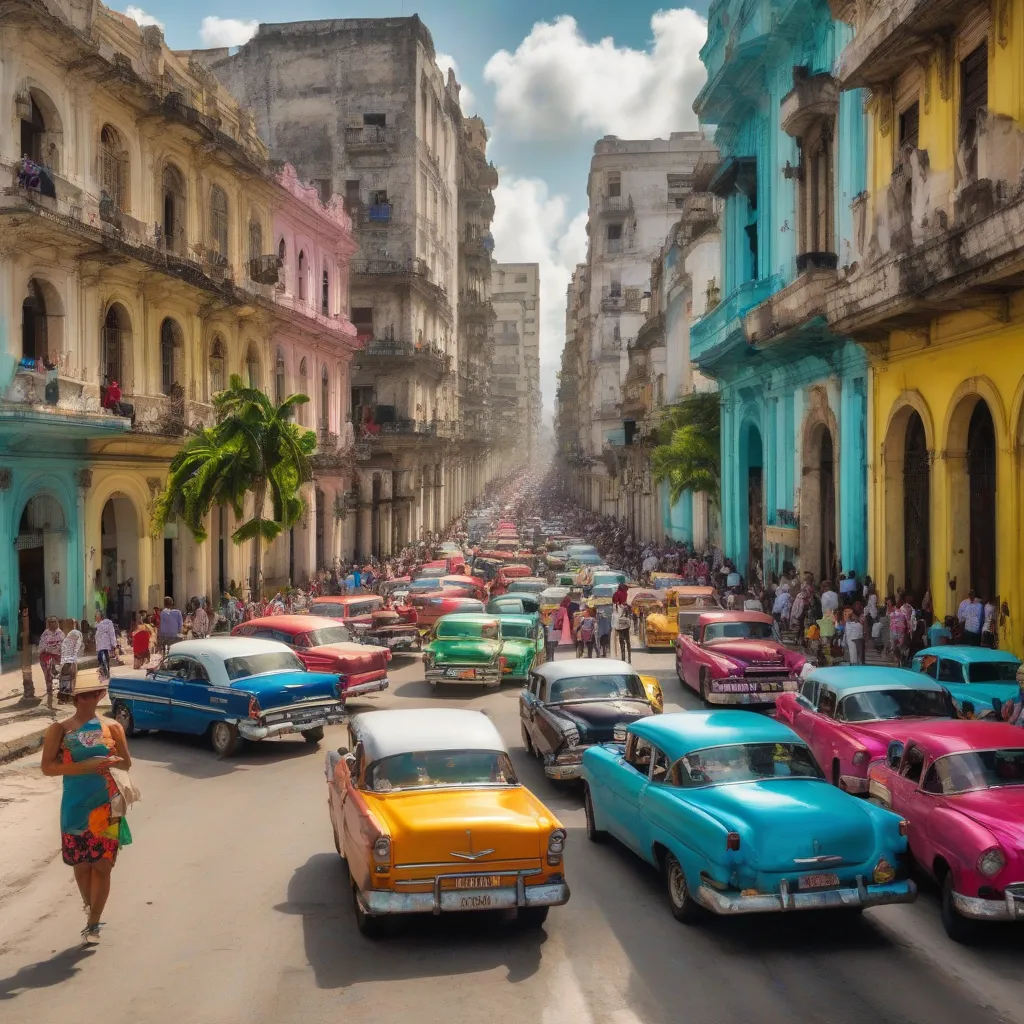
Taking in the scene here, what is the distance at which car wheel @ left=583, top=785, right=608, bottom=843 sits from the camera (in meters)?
10.9

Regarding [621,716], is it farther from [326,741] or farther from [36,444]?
[36,444]

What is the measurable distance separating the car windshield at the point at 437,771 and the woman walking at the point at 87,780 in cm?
206

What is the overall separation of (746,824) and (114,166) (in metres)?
23.3

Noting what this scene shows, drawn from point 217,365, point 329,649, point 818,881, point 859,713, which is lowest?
point 818,881

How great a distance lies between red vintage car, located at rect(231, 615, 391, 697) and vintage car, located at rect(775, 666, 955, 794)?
7.50m

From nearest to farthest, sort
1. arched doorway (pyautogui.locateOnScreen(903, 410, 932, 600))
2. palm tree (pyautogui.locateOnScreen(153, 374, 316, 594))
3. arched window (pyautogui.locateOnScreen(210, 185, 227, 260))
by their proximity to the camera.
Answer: arched doorway (pyautogui.locateOnScreen(903, 410, 932, 600)), palm tree (pyautogui.locateOnScreen(153, 374, 316, 594)), arched window (pyautogui.locateOnScreen(210, 185, 227, 260))

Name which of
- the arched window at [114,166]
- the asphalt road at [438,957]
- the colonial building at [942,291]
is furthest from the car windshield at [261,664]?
the arched window at [114,166]

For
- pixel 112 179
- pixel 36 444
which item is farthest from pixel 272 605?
pixel 112 179

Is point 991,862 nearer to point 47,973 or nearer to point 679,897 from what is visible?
point 679,897

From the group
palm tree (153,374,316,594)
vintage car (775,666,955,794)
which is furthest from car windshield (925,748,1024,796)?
palm tree (153,374,316,594)

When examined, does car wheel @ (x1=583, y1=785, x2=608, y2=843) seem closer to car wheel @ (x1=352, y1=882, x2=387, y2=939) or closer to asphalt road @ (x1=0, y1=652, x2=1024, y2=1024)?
asphalt road @ (x1=0, y1=652, x2=1024, y2=1024)

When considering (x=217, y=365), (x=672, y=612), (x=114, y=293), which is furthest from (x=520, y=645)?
(x=217, y=365)

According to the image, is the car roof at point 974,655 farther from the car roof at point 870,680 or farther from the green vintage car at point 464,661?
the green vintage car at point 464,661

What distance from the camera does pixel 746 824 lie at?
819 cm
